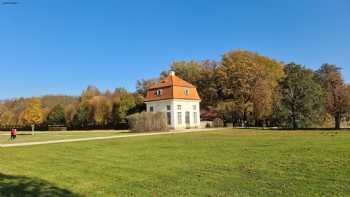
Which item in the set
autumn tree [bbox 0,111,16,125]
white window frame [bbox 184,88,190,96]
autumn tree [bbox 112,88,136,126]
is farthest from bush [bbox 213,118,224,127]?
autumn tree [bbox 0,111,16,125]

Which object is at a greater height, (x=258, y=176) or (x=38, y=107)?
(x=38, y=107)

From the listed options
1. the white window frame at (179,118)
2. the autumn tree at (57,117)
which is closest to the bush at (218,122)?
the white window frame at (179,118)

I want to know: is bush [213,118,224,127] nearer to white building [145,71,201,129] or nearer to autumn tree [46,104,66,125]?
white building [145,71,201,129]

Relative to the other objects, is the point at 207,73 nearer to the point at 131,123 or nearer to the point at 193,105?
the point at 193,105

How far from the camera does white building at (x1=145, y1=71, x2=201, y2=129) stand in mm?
39219

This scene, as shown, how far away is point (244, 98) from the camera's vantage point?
43.5m

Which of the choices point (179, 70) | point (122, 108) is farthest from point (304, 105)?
point (122, 108)

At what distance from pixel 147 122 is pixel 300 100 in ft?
52.4

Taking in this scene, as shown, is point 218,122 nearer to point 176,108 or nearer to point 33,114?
point 176,108

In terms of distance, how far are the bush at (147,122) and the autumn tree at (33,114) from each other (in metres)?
45.0

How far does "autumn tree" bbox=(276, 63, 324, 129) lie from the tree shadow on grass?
2966 cm

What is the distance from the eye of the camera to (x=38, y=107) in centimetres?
7019

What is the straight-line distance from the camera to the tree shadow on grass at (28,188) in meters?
6.63

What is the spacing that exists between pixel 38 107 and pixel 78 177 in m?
67.8
